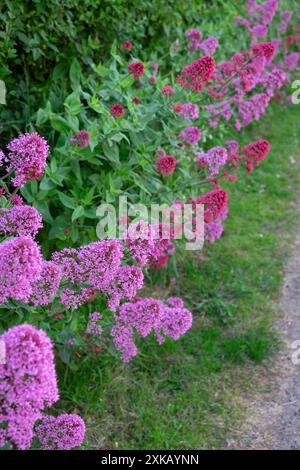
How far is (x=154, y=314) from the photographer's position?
2695 mm

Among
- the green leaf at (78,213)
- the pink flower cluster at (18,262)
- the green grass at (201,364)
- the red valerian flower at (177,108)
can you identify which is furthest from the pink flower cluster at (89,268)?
the red valerian flower at (177,108)

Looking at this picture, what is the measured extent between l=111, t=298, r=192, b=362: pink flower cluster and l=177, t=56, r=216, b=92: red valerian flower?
119 cm

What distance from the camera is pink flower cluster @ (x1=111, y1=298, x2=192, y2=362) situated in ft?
8.87

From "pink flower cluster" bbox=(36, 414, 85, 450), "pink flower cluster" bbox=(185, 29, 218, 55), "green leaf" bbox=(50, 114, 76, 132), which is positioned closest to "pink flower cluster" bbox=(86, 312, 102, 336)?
"pink flower cluster" bbox=(36, 414, 85, 450)

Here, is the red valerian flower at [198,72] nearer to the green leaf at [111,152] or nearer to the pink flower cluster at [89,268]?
the green leaf at [111,152]

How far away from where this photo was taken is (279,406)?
3.36 meters

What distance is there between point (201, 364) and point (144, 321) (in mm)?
976

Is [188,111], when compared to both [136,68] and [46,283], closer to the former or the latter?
[136,68]

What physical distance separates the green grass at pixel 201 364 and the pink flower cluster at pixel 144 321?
1.28 ft

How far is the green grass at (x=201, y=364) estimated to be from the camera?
3.15 meters

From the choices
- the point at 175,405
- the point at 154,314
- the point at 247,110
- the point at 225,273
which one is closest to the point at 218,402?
the point at 175,405
